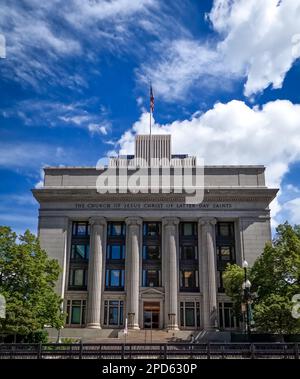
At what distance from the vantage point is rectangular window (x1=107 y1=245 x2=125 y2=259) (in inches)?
2416

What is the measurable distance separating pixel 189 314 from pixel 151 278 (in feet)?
23.5

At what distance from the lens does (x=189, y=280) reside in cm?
6003

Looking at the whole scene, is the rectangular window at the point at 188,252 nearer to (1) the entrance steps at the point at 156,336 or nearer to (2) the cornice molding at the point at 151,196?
(2) the cornice molding at the point at 151,196

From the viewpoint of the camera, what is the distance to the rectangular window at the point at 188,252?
6100 cm

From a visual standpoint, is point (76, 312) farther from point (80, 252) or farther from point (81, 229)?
point (81, 229)

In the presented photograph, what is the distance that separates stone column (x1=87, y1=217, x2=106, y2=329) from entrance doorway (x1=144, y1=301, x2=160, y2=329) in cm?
638

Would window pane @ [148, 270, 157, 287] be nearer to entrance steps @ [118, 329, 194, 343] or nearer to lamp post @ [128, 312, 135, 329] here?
lamp post @ [128, 312, 135, 329]

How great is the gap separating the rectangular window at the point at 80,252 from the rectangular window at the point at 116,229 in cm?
392

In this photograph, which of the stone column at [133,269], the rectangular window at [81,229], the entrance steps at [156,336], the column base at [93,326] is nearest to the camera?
the entrance steps at [156,336]

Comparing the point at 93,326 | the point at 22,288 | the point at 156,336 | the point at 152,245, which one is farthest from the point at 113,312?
the point at 22,288

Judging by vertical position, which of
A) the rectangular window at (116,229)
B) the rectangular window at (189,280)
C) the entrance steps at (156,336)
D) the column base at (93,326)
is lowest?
the entrance steps at (156,336)

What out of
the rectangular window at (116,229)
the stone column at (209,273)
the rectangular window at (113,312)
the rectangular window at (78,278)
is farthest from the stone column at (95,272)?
the stone column at (209,273)
